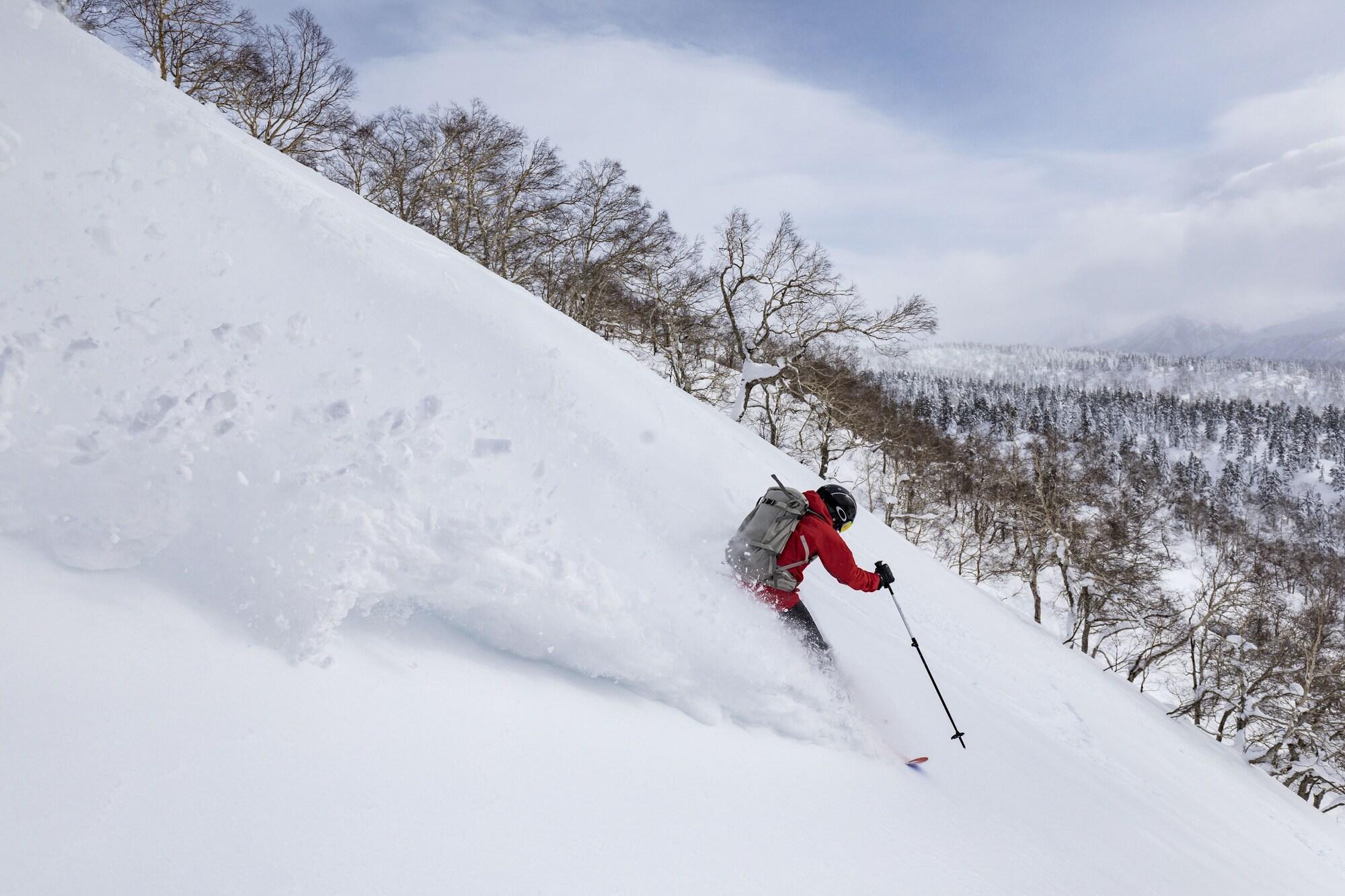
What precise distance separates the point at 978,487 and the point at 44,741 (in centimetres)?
3114

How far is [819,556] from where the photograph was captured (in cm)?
437

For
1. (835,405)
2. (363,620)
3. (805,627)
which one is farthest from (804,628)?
(835,405)

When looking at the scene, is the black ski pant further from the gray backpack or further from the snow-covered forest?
the snow-covered forest

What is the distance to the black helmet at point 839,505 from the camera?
16.0 feet

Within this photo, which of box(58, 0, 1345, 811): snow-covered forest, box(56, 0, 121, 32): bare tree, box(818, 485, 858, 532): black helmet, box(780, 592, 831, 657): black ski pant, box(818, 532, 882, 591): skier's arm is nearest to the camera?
box(818, 532, 882, 591): skier's arm

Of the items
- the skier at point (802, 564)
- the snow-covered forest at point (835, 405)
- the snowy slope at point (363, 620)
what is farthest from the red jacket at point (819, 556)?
the snow-covered forest at point (835, 405)

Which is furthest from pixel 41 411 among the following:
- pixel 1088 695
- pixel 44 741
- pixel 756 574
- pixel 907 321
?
pixel 907 321

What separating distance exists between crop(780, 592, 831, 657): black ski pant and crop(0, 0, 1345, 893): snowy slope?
247 mm

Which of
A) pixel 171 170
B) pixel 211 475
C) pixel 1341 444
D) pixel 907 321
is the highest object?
pixel 1341 444

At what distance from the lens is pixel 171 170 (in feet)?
14.3

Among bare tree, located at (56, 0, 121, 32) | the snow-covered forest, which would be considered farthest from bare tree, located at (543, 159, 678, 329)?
bare tree, located at (56, 0, 121, 32)

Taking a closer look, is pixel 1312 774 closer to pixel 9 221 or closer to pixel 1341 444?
pixel 9 221

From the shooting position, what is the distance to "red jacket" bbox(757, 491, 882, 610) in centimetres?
436

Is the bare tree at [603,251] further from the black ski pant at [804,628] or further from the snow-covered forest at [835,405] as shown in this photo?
the black ski pant at [804,628]
